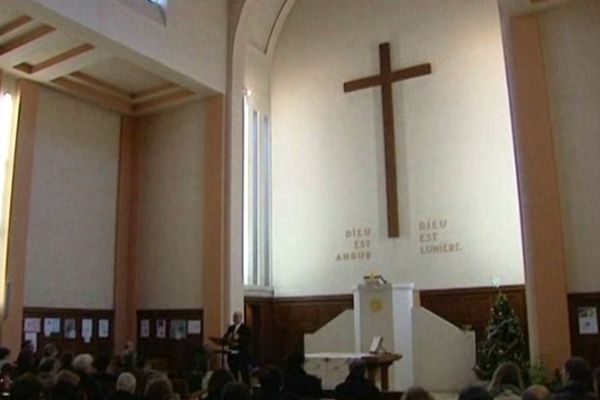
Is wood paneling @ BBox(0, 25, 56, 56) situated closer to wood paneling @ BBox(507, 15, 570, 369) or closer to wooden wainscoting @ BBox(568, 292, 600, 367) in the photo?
wood paneling @ BBox(507, 15, 570, 369)

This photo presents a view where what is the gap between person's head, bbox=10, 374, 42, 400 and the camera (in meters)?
3.95

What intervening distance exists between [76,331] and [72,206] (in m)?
2.11

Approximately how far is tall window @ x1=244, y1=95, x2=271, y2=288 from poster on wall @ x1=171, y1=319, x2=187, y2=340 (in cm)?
223

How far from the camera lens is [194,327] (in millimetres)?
10719

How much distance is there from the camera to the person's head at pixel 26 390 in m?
3.95

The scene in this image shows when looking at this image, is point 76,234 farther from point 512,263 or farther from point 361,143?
point 512,263

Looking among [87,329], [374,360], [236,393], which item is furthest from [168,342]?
[236,393]

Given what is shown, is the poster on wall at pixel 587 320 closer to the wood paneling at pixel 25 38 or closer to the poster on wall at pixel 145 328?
the poster on wall at pixel 145 328

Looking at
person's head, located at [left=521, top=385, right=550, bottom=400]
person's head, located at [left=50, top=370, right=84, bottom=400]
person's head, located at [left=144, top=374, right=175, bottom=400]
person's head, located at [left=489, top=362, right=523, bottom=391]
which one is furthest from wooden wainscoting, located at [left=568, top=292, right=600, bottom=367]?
person's head, located at [left=50, top=370, right=84, bottom=400]

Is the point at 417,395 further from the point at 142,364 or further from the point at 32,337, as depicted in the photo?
the point at 32,337

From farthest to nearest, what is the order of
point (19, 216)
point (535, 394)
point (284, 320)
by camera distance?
1. point (284, 320)
2. point (19, 216)
3. point (535, 394)

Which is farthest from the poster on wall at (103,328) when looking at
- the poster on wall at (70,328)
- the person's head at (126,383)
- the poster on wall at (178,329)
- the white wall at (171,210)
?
the person's head at (126,383)

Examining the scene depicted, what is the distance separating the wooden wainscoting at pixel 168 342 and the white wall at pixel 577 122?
5.92m

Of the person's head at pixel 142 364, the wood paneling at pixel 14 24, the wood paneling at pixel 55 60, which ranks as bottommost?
the person's head at pixel 142 364
